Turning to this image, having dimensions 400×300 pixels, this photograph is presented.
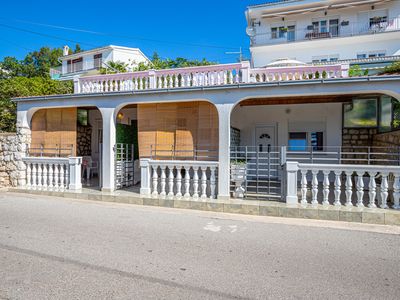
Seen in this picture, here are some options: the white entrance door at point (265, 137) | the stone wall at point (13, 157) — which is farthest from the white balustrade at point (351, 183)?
the stone wall at point (13, 157)

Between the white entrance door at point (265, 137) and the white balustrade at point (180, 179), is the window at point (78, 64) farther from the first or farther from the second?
the white balustrade at point (180, 179)

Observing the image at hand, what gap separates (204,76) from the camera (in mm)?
8258

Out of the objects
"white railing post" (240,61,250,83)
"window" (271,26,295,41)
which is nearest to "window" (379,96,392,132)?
"white railing post" (240,61,250,83)

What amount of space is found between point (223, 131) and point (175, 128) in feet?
5.78

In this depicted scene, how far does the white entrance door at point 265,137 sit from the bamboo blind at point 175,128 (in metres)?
3.80

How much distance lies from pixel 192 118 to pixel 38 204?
16.1 feet

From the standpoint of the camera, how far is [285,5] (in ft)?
71.2

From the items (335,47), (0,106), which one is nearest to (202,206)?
(0,106)

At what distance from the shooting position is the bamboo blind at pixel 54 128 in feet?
28.6

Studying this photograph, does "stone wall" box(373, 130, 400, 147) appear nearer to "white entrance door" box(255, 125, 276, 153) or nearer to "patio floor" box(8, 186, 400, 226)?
"patio floor" box(8, 186, 400, 226)

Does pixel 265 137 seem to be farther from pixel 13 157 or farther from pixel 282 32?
pixel 282 32

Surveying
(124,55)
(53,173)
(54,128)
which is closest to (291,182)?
(53,173)

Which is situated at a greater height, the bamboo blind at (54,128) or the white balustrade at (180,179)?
the bamboo blind at (54,128)

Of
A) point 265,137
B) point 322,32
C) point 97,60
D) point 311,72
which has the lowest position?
point 265,137
